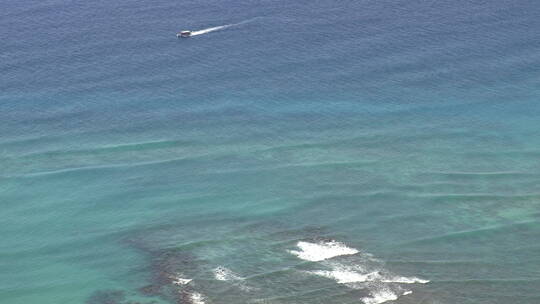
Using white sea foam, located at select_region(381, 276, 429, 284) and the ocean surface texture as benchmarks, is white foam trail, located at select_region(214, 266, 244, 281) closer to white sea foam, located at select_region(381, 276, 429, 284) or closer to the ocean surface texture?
the ocean surface texture

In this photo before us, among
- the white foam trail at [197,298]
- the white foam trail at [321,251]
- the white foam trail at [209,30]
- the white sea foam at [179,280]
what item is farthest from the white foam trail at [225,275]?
the white foam trail at [209,30]

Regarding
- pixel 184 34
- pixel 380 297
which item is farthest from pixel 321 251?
pixel 184 34

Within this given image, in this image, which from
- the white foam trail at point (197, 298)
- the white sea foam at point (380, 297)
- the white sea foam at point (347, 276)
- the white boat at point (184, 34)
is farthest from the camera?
the white boat at point (184, 34)

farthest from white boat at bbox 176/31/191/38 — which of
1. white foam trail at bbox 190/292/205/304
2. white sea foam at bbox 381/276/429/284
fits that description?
white sea foam at bbox 381/276/429/284

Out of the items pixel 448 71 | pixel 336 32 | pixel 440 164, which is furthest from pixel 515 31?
pixel 440 164

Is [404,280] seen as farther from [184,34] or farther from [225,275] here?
[184,34]

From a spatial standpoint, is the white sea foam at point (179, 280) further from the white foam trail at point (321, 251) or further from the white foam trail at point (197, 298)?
the white foam trail at point (321, 251)
